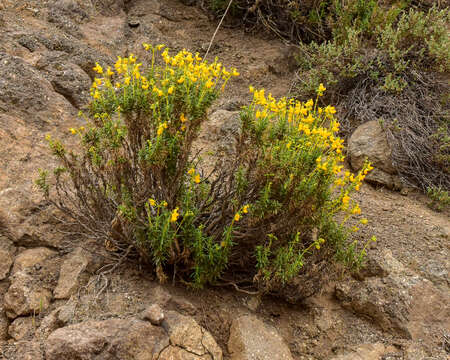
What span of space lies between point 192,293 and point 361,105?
261cm

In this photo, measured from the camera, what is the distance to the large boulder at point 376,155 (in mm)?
3887

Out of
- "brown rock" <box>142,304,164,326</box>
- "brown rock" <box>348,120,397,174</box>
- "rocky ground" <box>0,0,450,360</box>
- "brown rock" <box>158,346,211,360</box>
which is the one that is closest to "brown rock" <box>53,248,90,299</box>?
"rocky ground" <box>0,0,450,360</box>

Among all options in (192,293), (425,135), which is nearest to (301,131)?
(192,293)

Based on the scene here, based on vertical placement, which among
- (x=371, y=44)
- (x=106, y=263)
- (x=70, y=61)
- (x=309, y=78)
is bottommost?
(x=106, y=263)

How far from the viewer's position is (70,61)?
403 centimetres

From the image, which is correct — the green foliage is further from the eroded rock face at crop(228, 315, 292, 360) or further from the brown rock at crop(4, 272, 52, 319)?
the brown rock at crop(4, 272, 52, 319)

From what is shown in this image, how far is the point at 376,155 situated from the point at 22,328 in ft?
9.72

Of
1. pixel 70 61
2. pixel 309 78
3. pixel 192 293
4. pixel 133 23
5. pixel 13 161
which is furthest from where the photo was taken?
pixel 133 23

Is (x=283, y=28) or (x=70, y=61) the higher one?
(x=283, y=28)

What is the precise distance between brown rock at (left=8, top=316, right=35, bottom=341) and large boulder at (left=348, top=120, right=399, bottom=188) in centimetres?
278

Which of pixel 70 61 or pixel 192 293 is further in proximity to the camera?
pixel 70 61

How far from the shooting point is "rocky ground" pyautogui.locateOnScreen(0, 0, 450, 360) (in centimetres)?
220

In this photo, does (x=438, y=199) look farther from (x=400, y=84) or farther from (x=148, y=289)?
(x=148, y=289)

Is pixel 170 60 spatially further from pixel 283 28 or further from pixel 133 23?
pixel 283 28
